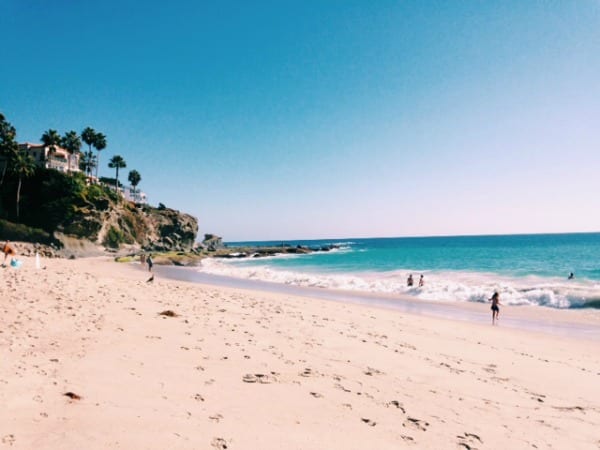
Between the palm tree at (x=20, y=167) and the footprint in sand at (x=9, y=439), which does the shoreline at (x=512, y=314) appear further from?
the palm tree at (x=20, y=167)

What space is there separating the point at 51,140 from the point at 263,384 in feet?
270

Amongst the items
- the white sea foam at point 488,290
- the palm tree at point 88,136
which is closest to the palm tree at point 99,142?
the palm tree at point 88,136

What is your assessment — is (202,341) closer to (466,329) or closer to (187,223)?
(466,329)

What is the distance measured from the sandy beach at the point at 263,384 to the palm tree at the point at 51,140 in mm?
71544

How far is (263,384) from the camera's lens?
21.4 feet

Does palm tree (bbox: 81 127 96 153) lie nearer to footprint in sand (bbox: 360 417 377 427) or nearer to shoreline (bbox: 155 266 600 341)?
shoreline (bbox: 155 266 600 341)

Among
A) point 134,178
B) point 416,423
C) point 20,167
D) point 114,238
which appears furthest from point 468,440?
point 134,178

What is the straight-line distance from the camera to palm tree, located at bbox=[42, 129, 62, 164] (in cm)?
6844

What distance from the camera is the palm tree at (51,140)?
2694 inches

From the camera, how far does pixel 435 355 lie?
9820 mm

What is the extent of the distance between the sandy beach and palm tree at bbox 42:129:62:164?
71.5 m

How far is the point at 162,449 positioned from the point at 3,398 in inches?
109

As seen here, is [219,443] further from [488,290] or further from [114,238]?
[114,238]

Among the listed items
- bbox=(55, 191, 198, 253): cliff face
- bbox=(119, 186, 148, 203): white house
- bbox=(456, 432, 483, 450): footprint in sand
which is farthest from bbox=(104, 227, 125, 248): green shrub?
bbox=(456, 432, 483, 450): footprint in sand
